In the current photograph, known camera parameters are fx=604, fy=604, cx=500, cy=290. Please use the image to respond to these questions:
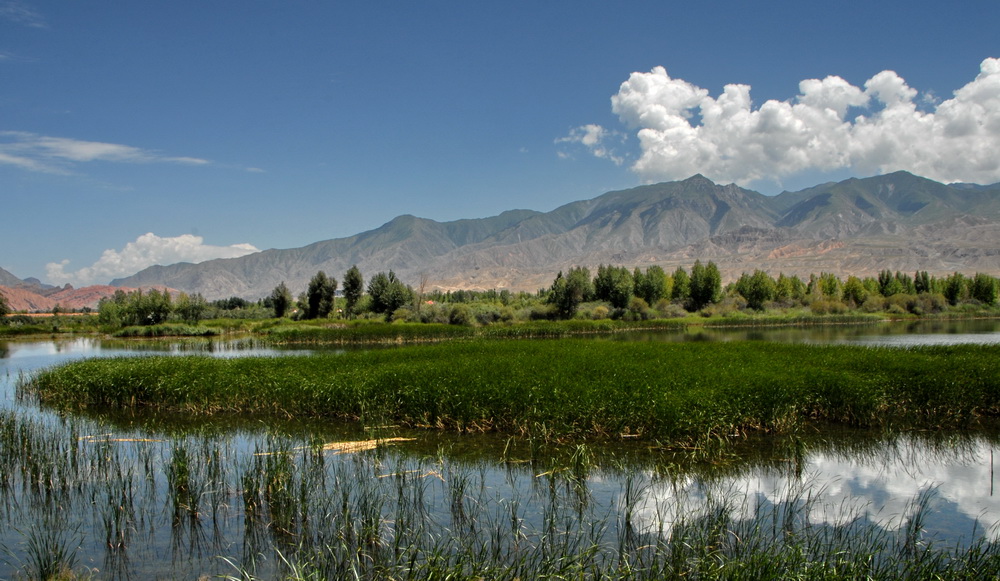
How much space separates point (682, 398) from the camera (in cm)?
1477

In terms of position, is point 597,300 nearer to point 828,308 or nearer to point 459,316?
point 459,316

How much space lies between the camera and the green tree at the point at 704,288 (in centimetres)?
9644

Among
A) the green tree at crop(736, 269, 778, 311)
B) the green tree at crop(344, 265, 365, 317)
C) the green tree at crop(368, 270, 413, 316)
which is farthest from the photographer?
the green tree at crop(736, 269, 778, 311)

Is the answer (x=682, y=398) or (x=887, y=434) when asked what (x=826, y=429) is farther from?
(x=682, y=398)

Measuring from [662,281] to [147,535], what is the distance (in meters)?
93.9

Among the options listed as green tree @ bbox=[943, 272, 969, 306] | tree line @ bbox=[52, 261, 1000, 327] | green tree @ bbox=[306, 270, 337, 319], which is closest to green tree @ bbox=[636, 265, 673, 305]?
tree line @ bbox=[52, 261, 1000, 327]

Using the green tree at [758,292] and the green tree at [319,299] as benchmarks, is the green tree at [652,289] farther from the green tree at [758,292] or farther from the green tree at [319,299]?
the green tree at [319,299]

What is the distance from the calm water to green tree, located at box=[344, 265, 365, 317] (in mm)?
Answer: 67671

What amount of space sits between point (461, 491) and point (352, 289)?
246 feet

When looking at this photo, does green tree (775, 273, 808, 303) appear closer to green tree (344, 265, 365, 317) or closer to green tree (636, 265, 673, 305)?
green tree (636, 265, 673, 305)

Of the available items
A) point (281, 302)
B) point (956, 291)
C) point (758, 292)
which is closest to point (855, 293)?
point (956, 291)

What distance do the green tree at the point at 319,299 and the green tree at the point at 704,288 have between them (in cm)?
5674

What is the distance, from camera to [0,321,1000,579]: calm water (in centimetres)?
891

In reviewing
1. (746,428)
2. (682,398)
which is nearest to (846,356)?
(746,428)
